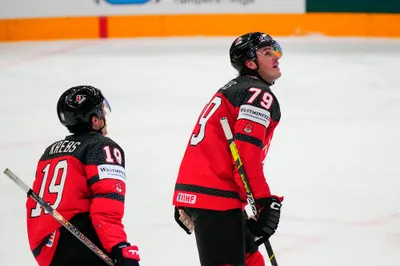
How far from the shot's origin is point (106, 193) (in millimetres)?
2721

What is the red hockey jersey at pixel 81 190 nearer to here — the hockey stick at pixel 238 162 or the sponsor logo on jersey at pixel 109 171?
the sponsor logo on jersey at pixel 109 171

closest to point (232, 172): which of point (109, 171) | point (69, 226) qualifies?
point (109, 171)

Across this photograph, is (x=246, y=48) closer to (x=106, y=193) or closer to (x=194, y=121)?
(x=106, y=193)

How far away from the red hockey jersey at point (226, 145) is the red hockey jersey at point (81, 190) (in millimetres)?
389

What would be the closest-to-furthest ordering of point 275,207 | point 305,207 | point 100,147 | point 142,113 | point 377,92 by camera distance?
point 100,147
point 275,207
point 305,207
point 142,113
point 377,92

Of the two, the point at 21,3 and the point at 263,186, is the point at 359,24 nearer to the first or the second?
the point at 21,3

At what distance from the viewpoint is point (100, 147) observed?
2.78m

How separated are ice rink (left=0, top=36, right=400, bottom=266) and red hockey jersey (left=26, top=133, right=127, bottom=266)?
1404mm

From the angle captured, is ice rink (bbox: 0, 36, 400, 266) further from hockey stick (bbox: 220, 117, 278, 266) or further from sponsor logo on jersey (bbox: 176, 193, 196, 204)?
hockey stick (bbox: 220, 117, 278, 266)

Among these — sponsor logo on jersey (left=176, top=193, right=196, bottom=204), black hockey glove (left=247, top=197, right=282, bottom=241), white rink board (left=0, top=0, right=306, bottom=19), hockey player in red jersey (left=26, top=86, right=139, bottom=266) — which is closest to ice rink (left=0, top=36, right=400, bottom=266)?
white rink board (left=0, top=0, right=306, bottom=19)

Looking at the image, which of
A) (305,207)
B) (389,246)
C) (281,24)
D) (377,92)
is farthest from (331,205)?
(281,24)

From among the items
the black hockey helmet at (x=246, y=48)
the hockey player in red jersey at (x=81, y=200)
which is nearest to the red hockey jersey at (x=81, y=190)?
the hockey player in red jersey at (x=81, y=200)

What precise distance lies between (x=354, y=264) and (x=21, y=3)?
21.4ft

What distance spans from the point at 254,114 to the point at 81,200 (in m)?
0.65
